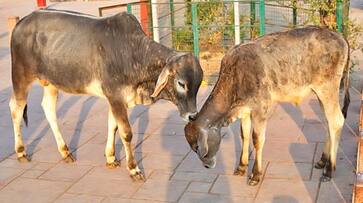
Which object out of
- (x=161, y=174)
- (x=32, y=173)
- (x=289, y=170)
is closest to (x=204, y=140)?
(x=161, y=174)

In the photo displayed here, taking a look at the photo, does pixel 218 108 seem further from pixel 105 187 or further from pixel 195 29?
pixel 195 29

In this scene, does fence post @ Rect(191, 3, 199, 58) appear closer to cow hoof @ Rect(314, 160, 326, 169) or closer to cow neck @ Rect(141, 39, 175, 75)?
cow neck @ Rect(141, 39, 175, 75)

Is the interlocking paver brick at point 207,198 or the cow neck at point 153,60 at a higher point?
the cow neck at point 153,60

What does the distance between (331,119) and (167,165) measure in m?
1.94

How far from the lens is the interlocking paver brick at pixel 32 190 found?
5699mm

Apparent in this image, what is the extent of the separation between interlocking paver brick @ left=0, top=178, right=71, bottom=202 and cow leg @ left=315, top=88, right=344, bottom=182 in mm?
2806

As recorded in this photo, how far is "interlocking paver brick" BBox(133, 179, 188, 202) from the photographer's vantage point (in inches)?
220

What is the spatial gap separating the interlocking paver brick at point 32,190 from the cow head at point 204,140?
1.55 meters

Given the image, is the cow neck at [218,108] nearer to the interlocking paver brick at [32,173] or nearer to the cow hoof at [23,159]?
the interlocking paver brick at [32,173]

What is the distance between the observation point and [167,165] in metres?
6.44

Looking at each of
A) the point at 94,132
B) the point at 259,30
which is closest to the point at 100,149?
the point at 94,132

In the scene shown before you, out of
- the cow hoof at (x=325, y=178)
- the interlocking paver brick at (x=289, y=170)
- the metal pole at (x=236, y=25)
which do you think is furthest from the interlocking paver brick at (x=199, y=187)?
the metal pole at (x=236, y=25)

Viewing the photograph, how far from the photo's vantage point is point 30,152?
7.14m

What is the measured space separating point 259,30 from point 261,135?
5.05m
